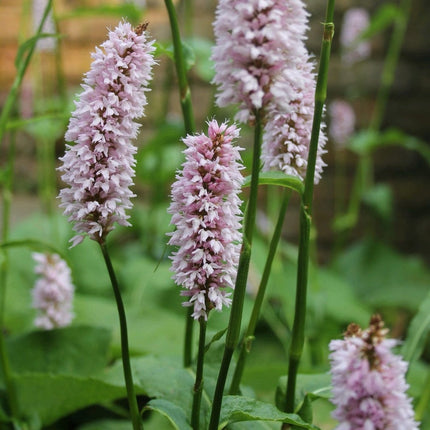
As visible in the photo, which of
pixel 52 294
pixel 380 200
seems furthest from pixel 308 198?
pixel 380 200

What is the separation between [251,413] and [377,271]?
6.31 ft

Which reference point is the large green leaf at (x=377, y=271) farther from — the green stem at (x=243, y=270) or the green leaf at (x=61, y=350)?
the green stem at (x=243, y=270)

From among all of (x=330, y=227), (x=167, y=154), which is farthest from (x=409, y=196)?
(x=167, y=154)

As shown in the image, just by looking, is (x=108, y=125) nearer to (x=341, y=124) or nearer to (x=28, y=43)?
(x=28, y=43)

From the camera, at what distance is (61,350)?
1141mm

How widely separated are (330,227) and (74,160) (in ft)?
8.12

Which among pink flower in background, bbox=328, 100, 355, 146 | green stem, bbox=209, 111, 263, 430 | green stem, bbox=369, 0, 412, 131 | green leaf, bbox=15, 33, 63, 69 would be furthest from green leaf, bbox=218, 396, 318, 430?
pink flower in background, bbox=328, 100, 355, 146

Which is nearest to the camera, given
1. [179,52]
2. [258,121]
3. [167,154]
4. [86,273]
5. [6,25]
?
[258,121]

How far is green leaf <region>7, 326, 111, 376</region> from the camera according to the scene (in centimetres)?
113

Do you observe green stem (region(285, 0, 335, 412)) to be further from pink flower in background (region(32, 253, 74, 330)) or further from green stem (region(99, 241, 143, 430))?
pink flower in background (region(32, 253, 74, 330))

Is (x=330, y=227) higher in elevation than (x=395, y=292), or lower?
higher

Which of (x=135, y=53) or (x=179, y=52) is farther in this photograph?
(x=179, y=52)

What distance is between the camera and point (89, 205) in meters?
0.54

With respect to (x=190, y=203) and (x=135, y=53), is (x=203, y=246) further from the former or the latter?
(x=135, y=53)
